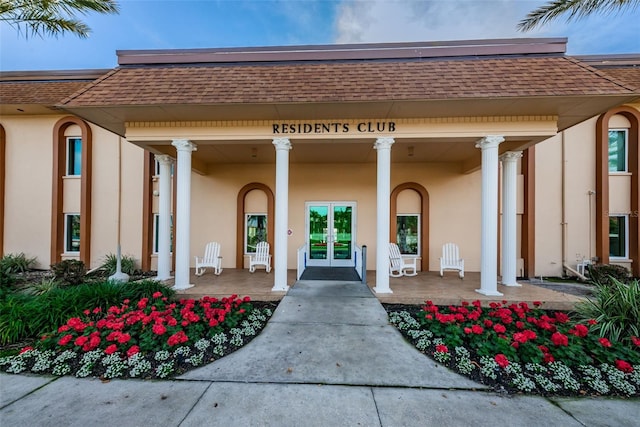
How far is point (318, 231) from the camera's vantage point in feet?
32.5

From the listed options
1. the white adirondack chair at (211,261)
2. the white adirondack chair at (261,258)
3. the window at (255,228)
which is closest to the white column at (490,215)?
the white adirondack chair at (261,258)

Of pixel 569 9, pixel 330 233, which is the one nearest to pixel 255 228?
pixel 330 233

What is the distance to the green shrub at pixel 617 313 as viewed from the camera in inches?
155

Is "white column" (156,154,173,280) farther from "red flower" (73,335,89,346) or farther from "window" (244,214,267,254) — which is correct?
"red flower" (73,335,89,346)

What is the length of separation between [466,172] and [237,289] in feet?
27.0

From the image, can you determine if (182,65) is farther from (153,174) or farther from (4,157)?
(4,157)

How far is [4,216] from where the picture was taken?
982 centimetres

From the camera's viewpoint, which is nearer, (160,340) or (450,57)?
(160,340)

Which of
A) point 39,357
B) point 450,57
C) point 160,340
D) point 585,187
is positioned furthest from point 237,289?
point 585,187

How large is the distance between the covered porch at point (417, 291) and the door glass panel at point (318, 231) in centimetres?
200

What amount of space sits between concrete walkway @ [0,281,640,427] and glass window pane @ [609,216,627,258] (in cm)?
894

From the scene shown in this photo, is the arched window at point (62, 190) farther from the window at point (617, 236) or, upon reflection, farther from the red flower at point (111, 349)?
the window at point (617, 236)

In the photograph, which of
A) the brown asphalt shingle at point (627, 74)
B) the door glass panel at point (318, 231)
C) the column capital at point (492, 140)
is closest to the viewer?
the column capital at point (492, 140)

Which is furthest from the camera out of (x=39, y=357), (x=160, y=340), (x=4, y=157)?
(x=4, y=157)
